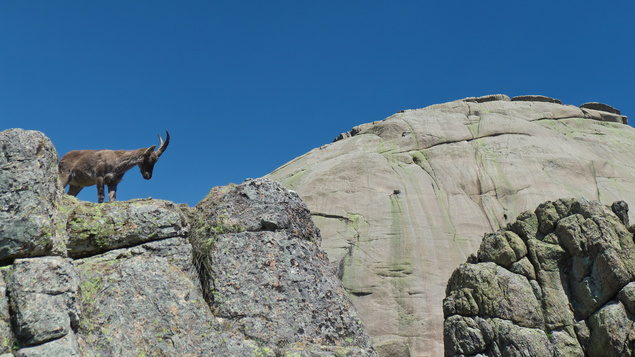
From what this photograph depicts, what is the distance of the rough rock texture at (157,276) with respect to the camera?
23.3 feet

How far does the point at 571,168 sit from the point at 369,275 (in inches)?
689

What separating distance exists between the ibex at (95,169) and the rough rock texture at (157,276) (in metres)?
10.8

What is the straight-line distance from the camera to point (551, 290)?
88.9ft

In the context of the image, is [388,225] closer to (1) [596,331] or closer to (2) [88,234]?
(1) [596,331]

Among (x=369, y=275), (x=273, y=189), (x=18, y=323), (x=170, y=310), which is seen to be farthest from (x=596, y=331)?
(x=18, y=323)

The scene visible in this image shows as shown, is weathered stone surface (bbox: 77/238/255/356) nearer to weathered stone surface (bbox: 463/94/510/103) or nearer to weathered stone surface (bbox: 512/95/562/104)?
weathered stone surface (bbox: 463/94/510/103)

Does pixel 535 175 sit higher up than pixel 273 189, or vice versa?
pixel 535 175

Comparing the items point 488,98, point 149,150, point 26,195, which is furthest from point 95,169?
point 488,98

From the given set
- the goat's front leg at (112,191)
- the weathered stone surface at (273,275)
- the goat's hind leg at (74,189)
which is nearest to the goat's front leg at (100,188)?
the goat's front leg at (112,191)

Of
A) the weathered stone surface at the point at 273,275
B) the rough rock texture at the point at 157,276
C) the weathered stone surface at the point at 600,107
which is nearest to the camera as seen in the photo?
the rough rock texture at the point at 157,276

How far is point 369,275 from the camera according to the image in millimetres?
34562

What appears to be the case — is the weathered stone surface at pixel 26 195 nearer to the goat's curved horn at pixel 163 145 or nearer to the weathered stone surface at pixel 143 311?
the weathered stone surface at pixel 143 311

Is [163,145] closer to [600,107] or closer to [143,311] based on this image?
[143,311]

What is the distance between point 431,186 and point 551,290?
1474 centimetres
